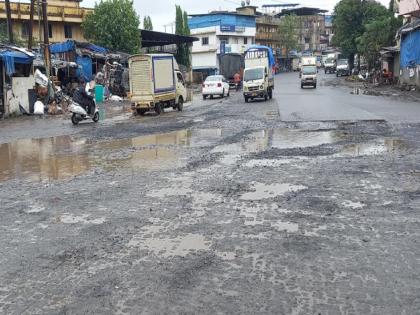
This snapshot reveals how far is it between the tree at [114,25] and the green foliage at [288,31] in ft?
187

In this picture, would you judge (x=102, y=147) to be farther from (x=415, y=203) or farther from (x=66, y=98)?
(x=66, y=98)

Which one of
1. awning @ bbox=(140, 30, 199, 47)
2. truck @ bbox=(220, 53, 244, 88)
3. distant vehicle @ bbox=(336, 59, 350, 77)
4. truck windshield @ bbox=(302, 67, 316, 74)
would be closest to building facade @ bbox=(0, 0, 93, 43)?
awning @ bbox=(140, 30, 199, 47)

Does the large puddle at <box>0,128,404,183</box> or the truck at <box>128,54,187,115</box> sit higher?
the truck at <box>128,54,187,115</box>

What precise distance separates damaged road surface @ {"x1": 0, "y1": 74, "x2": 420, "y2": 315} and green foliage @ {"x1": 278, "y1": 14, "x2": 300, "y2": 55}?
85.7 meters

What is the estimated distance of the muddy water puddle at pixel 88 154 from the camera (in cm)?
1032

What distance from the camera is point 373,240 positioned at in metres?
5.37

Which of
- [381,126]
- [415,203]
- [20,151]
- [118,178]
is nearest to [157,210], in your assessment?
[118,178]

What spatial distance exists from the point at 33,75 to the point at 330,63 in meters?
65.1

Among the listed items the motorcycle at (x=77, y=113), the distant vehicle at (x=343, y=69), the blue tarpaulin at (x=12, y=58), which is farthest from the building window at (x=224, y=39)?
the motorcycle at (x=77, y=113)

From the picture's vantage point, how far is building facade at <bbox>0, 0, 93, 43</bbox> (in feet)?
136

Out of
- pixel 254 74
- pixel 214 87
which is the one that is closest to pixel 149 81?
pixel 254 74

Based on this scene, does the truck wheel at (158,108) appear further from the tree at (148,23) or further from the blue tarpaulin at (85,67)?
the tree at (148,23)

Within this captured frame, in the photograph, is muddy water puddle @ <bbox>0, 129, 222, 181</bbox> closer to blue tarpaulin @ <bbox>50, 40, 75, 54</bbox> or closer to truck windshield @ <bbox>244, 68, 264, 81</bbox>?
truck windshield @ <bbox>244, 68, 264, 81</bbox>

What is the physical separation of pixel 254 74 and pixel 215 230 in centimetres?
2556
